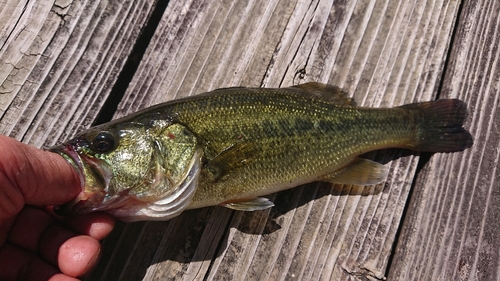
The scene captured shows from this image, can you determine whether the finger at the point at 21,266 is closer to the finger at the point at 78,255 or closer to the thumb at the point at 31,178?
the finger at the point at 78,255

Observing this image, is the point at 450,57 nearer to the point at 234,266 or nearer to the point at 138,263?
the point at 234,266

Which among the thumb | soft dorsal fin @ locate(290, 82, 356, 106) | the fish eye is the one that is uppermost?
soft dorsal fin @ locate(290, 82, 356, 106)

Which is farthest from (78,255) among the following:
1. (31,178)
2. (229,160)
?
(229,160)

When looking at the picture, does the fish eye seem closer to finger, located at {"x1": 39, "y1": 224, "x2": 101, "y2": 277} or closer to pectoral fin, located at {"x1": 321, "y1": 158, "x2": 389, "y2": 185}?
finger, located at {"x1": 39, "y1": 224, "x2": 101, "y2": 277}

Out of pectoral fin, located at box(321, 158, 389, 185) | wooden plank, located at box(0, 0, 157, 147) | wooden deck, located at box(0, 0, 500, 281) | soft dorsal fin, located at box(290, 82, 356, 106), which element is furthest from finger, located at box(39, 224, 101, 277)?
soft dorsal fin, located at box(290, 82, 356, 106)

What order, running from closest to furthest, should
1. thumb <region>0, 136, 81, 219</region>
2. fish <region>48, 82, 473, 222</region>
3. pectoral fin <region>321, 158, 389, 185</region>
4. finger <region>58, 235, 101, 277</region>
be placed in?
thumb <region>0, 136, 81, 219</region> → finger <region>58, 235, 101, 277</region> → fish <region>48, 82, 473, 222</region> → pectoral fin <region>321, 158, 389, 185</region>

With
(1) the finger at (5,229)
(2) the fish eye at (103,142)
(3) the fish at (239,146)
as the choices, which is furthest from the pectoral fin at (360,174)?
(1) the finger at (5,229)
